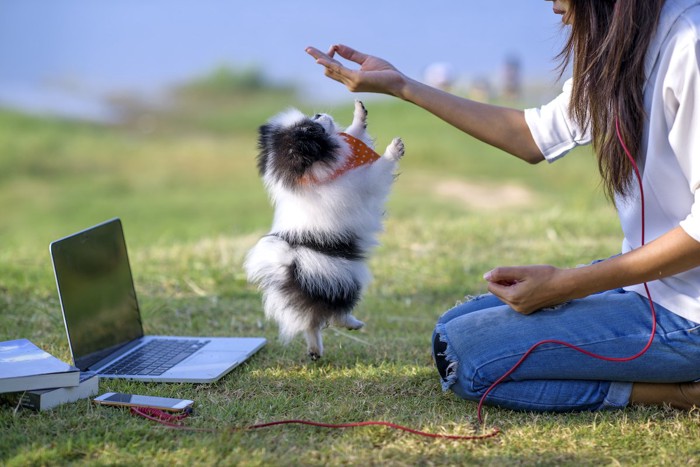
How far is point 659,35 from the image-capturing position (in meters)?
2.04

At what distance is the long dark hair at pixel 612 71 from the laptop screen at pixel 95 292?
1.68 m

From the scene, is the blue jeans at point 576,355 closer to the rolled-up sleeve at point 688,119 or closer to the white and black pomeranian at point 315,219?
the rolled-up sleeve at point 688,119

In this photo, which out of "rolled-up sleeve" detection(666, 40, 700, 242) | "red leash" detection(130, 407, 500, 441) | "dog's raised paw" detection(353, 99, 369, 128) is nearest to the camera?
"rolled-up sleeve" detection(666, 40, 700, 242)

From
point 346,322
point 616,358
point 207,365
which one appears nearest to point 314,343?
point 346,322

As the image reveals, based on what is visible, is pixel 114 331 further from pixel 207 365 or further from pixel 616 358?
pixel 616 358

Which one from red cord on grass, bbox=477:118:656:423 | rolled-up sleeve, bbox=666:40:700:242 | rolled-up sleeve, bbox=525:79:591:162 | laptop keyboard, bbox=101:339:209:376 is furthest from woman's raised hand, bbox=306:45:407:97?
laptop keyboard, bbox=101:339:209:376

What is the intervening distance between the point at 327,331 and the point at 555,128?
51.5 inches

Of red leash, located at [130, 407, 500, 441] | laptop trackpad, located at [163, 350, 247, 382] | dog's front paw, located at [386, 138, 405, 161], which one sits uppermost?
dog's front paw, located at [386, 138, 405, 161]

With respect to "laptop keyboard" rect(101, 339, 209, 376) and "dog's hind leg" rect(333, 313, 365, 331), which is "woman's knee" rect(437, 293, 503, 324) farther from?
"laptop keyboard" rect(101, 339, 209, 376)

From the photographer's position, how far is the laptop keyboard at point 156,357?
8.61 feet

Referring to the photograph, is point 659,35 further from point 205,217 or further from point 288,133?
point 205,217

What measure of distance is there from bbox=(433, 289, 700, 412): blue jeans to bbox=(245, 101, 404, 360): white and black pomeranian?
0.48 meters

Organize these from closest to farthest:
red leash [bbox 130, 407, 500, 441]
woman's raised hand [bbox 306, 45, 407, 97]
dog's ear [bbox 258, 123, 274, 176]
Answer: red leash [bbox 130, 407, 500, 441]
woman's raised hand [bbox 306, 45, 407, 97]
dog's ear [bbox 258, 123, 274, 176]

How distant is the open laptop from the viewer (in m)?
2.55
